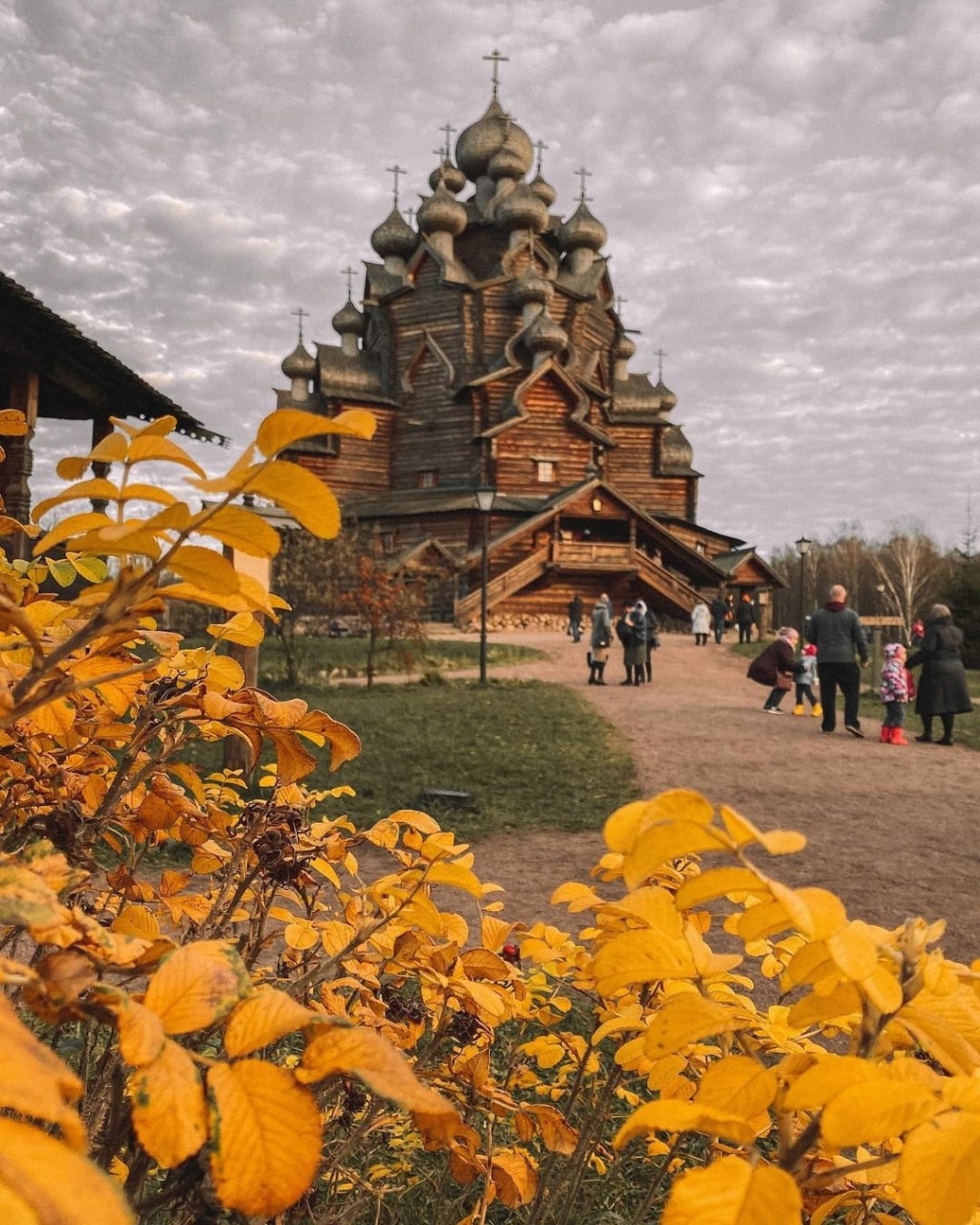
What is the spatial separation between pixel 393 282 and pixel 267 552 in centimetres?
3567

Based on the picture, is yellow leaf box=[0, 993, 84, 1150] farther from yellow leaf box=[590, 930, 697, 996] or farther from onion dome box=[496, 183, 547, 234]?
onion dome box=[496, 183, 547, 234]

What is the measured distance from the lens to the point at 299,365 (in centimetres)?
3469

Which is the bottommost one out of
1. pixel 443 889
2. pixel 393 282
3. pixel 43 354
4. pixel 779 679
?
pixel 443 889

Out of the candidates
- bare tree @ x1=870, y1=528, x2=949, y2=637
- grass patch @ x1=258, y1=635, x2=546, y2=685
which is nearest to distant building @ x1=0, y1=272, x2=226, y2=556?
grass patch @ x1=258, y1=635, x2=546, y2=685

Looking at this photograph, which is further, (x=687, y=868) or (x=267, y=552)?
(x=687, y=868)

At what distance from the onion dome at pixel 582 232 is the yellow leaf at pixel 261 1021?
37.6 meters

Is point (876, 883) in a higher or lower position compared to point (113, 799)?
lower

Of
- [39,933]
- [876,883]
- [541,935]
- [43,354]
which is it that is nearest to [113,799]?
[39,933]

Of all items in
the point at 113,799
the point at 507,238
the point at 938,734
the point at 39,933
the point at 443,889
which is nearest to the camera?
the point at 39,933

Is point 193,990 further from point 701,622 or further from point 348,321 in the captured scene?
point 348,321

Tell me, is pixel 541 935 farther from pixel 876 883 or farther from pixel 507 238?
pixel 507 238

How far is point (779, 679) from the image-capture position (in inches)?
480

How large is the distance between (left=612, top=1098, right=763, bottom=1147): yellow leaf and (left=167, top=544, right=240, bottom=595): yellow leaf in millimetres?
432

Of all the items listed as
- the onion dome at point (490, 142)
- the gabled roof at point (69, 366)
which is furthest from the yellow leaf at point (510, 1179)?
the onion dome at point (490, 142)
